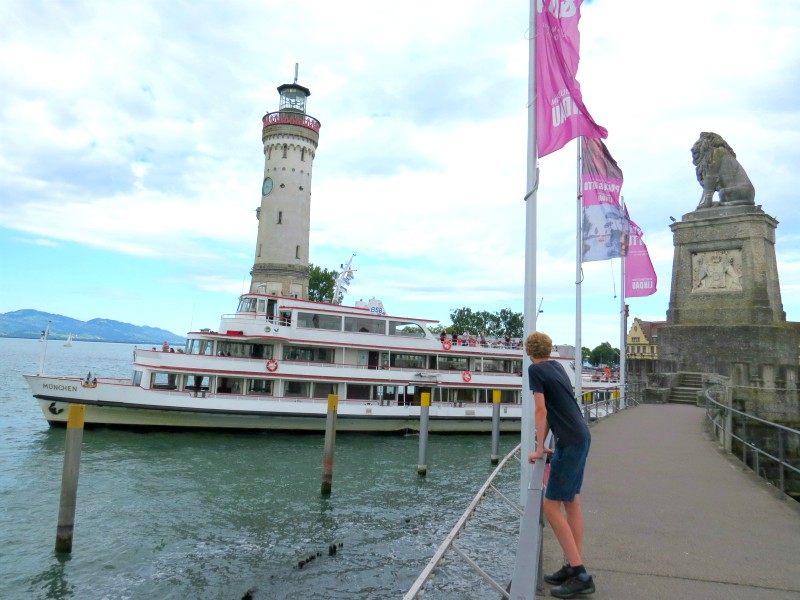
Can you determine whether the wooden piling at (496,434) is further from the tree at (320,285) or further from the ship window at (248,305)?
the tree at (320,285)

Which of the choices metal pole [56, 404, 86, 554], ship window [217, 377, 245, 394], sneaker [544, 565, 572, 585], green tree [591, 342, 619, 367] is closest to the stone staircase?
ship window [217, 377, 245, 394]

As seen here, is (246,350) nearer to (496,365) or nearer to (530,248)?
(496,365)

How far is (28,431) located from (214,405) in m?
8.50

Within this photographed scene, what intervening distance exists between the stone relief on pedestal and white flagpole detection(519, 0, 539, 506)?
75.1 feet

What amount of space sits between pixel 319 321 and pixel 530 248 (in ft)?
64.2

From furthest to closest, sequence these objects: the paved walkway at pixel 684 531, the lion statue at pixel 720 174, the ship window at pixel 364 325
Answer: the lion statue at pixel 720 174 → the ship window at pixel 364 325 → the paved walkway at pixel 684 531

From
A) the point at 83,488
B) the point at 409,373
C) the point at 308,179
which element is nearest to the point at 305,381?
the point at 409,373

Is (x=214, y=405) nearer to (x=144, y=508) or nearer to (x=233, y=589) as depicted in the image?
(x=144, y=508)

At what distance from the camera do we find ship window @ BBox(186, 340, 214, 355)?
84.8ft

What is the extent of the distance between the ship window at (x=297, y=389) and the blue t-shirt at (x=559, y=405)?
867 inches

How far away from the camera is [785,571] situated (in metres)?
5.33

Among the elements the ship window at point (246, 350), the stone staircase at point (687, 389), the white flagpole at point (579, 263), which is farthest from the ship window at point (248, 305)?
the stone staircase at point (687, 389)

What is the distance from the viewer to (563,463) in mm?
4754

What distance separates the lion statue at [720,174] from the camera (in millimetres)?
27406
